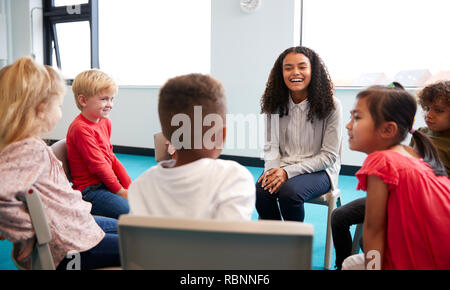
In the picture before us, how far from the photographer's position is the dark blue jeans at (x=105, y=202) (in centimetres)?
153

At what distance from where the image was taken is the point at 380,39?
3.70 metres

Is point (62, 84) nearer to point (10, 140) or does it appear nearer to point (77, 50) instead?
point (10, 140)

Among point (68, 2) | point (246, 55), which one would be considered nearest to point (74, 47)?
point (68, 2)

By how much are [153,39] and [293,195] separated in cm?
394

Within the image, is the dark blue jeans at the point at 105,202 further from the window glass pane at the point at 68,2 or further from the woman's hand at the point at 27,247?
the window glass pane at the point at 68,2

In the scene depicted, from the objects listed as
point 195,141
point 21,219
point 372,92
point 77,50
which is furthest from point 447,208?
point 77,50

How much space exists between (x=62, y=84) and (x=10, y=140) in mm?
230

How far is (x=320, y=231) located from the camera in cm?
238

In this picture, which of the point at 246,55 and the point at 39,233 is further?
the point at 246,55

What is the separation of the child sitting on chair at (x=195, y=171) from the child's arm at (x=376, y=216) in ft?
1.28

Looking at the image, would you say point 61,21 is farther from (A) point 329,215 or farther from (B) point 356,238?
(B) point 356,238

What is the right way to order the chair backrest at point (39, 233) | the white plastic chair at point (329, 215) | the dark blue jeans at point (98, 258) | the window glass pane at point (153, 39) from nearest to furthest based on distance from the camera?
1. the chair backrest at point (39, 233)
2. the dark blue jeans at point (98, 258)
3. the white plastic chair at point (329, 215)
4. the window glass pane at point (153, 39)

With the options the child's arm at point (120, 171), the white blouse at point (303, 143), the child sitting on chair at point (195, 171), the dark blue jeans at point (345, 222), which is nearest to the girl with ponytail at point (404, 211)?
the child sitting on chair at point (195, 171)

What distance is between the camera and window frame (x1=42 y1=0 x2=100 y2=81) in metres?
5.30
